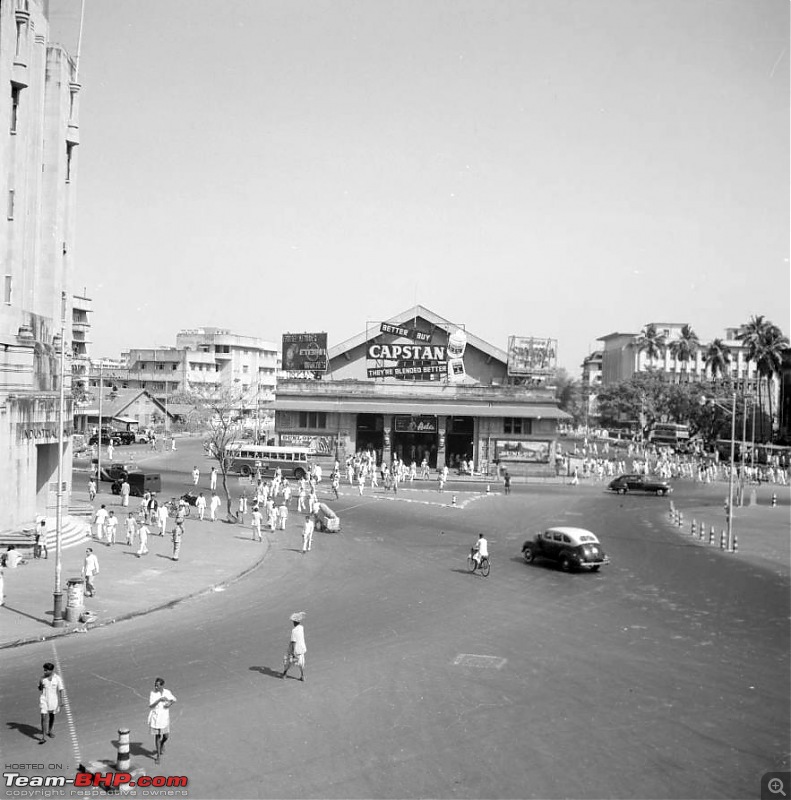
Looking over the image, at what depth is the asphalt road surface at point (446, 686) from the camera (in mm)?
12102

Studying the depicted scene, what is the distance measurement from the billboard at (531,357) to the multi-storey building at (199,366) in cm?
3937

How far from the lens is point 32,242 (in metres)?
31.5

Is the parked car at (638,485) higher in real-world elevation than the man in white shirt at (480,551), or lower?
higher

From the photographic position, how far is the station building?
65.3 metres

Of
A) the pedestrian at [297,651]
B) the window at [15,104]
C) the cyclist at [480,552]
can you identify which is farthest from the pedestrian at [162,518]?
the pedestrian at [297,651]

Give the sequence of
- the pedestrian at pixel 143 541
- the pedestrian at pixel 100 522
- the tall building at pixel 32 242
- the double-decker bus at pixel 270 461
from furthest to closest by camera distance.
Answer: the double-decker bus at pixel 270 461
the pedestrian at pixel 100 522
the tall building at pixel 32 242
the pedestrian at pixel 143 541

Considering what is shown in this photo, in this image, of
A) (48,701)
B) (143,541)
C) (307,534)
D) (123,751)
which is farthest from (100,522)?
(123,751)

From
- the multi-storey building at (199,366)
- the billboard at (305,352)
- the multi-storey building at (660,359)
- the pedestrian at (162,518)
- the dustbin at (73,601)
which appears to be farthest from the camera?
the multi-storey building at (660,359)

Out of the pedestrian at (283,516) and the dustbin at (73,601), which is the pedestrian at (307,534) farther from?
the dustbin at (73,601)

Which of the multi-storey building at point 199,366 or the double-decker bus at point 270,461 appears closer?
the double-decker bus at point 270,461

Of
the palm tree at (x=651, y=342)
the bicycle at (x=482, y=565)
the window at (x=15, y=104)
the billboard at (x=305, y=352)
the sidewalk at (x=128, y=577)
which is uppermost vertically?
the palm tree at (x=651, y=342)

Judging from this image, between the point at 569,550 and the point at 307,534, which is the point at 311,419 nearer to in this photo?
the point at 307,534

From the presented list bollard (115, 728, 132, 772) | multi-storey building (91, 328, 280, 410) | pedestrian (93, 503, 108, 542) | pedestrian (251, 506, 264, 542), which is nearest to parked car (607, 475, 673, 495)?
pedestrian (251, 506, 264, 542)

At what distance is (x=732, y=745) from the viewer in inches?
523
